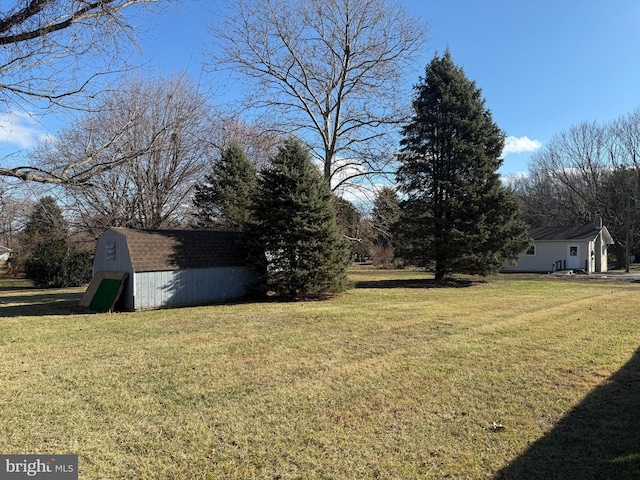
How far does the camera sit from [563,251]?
32.5 m

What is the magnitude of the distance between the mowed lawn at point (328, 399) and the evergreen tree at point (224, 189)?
16191 mm

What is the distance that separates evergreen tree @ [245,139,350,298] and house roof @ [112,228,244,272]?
102cm

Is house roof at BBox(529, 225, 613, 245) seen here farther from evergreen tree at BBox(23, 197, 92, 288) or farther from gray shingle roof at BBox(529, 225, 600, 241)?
evergreen tree at BBox(23, 197, 92, 288)

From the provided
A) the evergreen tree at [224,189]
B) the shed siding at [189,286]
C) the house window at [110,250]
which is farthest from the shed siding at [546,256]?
the house window at [110,250]

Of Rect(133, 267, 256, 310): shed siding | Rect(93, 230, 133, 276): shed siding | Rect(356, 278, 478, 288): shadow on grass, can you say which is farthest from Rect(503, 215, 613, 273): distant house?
Rect(93, 230, 133, 276): shed siding

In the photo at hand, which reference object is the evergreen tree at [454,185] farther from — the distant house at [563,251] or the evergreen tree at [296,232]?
the distant house at [563,251]

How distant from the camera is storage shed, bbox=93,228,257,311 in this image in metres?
12.6

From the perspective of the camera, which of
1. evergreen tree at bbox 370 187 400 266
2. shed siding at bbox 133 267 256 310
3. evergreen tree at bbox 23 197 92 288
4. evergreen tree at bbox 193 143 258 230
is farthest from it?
evergreen tree at bbox 193 143 258 230

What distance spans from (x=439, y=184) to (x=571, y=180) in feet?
123

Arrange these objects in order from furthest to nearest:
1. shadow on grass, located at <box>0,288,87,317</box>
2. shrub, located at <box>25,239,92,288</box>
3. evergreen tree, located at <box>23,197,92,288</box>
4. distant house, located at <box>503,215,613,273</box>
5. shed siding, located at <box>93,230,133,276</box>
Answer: distant house, located at <box>503,215,613,273</box> < shrub, located at <box>25,239,92,288</box> < evergreen tree, located at <box>23,197,92,288</box> < shed siding, located at <box>93,230,133,276</box> < shadow on grass, located at <box>0,288,87,317</box>

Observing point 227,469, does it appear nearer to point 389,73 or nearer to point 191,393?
point 191,393

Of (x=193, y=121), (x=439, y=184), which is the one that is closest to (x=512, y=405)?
(x=439, y=184)

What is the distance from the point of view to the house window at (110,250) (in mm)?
13279

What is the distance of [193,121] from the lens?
22281mm
